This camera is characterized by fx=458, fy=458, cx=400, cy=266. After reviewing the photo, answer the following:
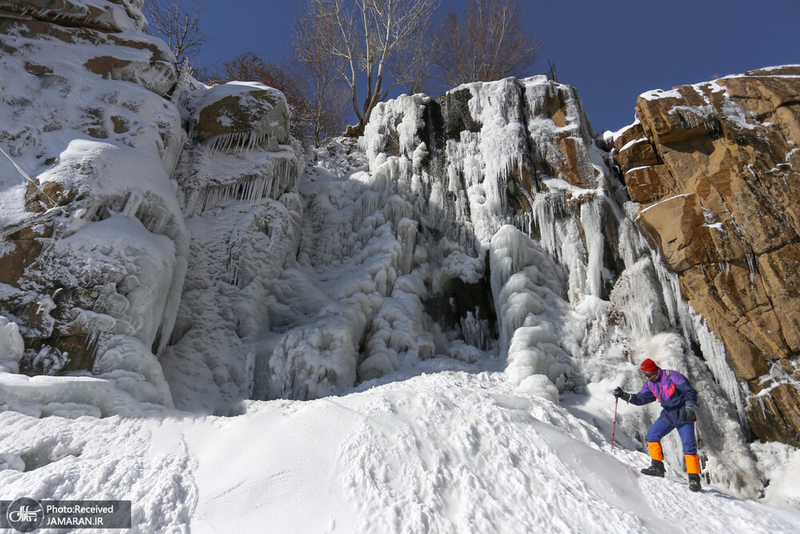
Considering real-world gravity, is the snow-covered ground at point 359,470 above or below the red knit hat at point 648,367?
below

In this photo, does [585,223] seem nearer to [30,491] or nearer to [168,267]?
[168,267]

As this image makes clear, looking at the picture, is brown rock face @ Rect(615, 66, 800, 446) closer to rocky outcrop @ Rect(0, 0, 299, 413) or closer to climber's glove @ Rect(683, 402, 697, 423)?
climber's glove @ Rect(683, 402, 697, 423)

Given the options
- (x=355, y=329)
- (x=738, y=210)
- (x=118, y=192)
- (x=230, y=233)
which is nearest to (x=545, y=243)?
(x=738, y=210)

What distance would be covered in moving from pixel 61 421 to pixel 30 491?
0.97 m

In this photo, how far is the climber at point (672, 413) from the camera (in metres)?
4.02

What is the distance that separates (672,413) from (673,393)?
0.63ft

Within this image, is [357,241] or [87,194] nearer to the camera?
[87,194]

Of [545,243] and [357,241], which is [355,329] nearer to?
[357,241]

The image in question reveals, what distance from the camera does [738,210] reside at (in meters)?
7.18

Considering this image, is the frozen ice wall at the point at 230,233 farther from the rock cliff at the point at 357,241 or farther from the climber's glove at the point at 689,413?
the climber's glove at the point at 689,413

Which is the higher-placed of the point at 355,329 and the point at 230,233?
the point at 230,233

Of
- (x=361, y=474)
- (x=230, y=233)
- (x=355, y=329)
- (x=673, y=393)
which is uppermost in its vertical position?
(x=230, y=233)

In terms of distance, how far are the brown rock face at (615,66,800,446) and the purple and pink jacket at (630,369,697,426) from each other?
3.17m

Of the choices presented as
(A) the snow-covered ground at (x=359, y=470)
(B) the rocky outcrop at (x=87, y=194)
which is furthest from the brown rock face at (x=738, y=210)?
(B) the rocky outcrop at (x=87, y=194)
